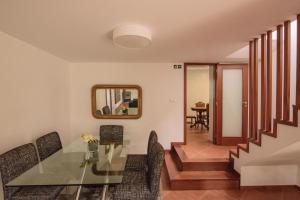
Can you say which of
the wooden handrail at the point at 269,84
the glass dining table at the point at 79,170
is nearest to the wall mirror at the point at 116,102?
the glass dining table at the point at 79,170

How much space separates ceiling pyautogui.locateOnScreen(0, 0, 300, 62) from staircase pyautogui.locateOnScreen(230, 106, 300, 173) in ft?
3.26

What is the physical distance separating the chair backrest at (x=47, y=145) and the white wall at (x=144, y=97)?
4.53ft

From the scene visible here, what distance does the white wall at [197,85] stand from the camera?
8258mm

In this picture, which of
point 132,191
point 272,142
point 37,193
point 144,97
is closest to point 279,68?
point 272,142

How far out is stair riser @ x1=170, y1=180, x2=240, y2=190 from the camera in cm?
310

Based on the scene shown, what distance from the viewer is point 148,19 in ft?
6.44

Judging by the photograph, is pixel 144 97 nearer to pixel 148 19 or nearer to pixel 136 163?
pixel 136 163

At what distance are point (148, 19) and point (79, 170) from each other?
1.70 m

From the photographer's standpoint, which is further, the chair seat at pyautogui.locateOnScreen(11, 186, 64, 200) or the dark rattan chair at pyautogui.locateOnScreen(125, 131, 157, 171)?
the dark rattan chair at pyautogui.locateOnScreen(125, 131, 157, 171)

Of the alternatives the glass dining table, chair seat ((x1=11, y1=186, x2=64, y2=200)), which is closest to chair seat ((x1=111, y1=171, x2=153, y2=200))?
the glass dining table

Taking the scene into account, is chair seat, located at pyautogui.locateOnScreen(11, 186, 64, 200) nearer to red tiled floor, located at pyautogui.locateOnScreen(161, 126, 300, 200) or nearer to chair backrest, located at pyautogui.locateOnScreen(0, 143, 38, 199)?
chair backrest, located at pyautogui.locateOnScreen(0, 143, 38, 199)

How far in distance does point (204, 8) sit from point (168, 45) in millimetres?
1262

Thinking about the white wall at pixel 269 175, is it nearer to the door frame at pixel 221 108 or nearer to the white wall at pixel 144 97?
the door frame at pixel 221 108

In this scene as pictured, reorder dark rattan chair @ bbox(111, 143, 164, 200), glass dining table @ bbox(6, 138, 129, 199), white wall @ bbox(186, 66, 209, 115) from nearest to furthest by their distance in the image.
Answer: glass dining table @ bbox(6, 138, 129, 199) < dark rattan chair @ bbox(111, 143, 164, 200) < white wall @ bbox(186, 66, 209, 115)
